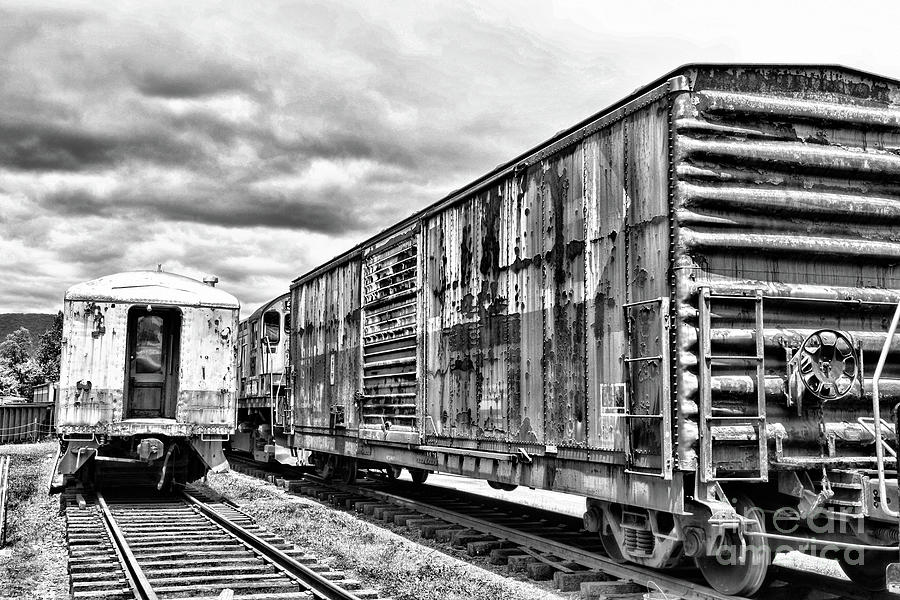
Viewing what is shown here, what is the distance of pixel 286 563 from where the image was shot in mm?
8227

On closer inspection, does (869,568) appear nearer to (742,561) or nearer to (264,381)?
(742,561)

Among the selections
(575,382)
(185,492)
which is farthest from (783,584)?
(185,492)

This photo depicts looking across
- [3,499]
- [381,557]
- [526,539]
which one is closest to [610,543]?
[526,539]

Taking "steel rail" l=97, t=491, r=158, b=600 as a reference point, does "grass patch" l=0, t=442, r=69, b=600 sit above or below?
below

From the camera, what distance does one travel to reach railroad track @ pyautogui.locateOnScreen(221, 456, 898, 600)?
22.6ft

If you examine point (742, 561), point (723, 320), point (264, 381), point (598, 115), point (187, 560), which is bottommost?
point (187, 560)

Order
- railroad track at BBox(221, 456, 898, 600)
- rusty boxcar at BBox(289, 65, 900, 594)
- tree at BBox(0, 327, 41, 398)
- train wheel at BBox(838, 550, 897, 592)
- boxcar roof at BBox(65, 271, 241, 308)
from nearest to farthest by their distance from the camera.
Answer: rusty boxcar at BBox(289, 65, 900, 594), train wheel at BBox(838, 550, 897, 592), railroad track at BBox(221, 456, 898, 600), boxcar roof at BBox(65, 271, 241, 308), tree at BBox(0, 327, 41, 398)

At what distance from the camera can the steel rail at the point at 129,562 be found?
23.0 feet

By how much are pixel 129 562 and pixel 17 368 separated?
67.7m

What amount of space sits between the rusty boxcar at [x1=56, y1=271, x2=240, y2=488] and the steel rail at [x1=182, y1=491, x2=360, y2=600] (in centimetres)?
166

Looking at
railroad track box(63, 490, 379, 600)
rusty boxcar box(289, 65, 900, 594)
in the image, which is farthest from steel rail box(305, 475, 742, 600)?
railroad track box(63, 490, 379, 600)

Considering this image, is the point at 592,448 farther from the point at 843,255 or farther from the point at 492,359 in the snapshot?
the point at 843,255

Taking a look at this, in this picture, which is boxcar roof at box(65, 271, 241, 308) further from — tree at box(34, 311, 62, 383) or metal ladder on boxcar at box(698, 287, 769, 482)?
tree at box(34, 311, 62, 383)

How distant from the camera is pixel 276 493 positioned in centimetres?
1541
